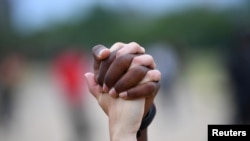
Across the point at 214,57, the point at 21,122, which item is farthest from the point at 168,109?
the point at 214,57

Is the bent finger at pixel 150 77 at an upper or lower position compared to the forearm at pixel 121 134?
upper

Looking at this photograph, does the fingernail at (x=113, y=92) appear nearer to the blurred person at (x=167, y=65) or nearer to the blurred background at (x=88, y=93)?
the blurred background at (x=88, y=93)

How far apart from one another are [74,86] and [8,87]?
215 centimetres

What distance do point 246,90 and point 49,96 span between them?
31.5 ft

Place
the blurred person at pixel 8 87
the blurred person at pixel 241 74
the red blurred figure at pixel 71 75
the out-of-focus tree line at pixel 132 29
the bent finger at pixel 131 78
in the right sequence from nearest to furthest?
the bent finger at pixel 131 78 < the blurred person at pixel 241 74 < the red blurred figure at pixel 71 75 < the blurred person at pixel 8 87 < the out-of-focus tree line at pixel 132 29

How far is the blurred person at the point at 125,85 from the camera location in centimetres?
187

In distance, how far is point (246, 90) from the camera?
6625 mm

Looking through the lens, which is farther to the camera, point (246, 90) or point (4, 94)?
point (4, 94)

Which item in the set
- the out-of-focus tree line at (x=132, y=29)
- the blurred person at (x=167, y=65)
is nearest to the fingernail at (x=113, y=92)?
the blurred person at (x=167, y=65)

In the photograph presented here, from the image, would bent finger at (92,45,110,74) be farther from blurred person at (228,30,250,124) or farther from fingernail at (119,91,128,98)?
blurred person at (228,30,250,124)

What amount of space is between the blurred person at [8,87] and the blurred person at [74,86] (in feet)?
5.58

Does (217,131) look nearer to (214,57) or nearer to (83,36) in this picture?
(214,57)

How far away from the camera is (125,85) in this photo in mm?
1870

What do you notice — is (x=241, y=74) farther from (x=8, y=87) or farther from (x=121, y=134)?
(x=121, y=134)
